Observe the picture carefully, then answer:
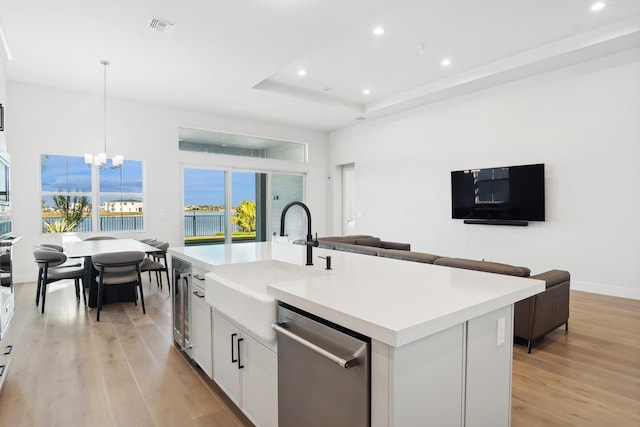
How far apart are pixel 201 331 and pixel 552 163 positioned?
5.36m

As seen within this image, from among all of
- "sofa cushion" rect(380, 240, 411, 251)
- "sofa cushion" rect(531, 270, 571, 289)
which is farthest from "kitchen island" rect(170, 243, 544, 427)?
"sofa cushion" rect(380, 240, 411, 251)

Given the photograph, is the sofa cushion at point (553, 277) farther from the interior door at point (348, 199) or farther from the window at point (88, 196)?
the window at point (88, 196)

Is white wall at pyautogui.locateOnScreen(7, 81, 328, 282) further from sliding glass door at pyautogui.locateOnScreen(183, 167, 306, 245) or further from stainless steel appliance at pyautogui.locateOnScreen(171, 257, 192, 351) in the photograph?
stainless steel appliance at pyautogui.locateOnScreen(171, 257, 192, 351)

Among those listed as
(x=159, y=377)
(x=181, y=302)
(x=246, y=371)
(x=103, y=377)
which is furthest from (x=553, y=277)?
(x=103, y=377)

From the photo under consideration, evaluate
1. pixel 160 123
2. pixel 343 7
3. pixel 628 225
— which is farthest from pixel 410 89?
pixel 160 123

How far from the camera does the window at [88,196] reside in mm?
5945

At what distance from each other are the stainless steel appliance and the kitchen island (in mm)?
1376

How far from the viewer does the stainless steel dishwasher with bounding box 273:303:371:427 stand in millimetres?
1137

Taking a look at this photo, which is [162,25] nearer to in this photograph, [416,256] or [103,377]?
[103,377]

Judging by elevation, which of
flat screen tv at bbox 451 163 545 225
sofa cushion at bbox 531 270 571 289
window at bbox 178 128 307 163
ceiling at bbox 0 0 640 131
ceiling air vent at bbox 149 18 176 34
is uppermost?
ceiling at bbox 0 0 640 131

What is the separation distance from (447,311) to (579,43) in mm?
5051

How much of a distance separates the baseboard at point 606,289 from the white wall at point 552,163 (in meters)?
0.01

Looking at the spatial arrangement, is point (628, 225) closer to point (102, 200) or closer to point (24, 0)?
point (24, 0)

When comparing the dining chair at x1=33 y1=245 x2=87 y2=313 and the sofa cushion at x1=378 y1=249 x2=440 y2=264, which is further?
the dining chair at x1=33 y1=245 x2=87 y2=313
